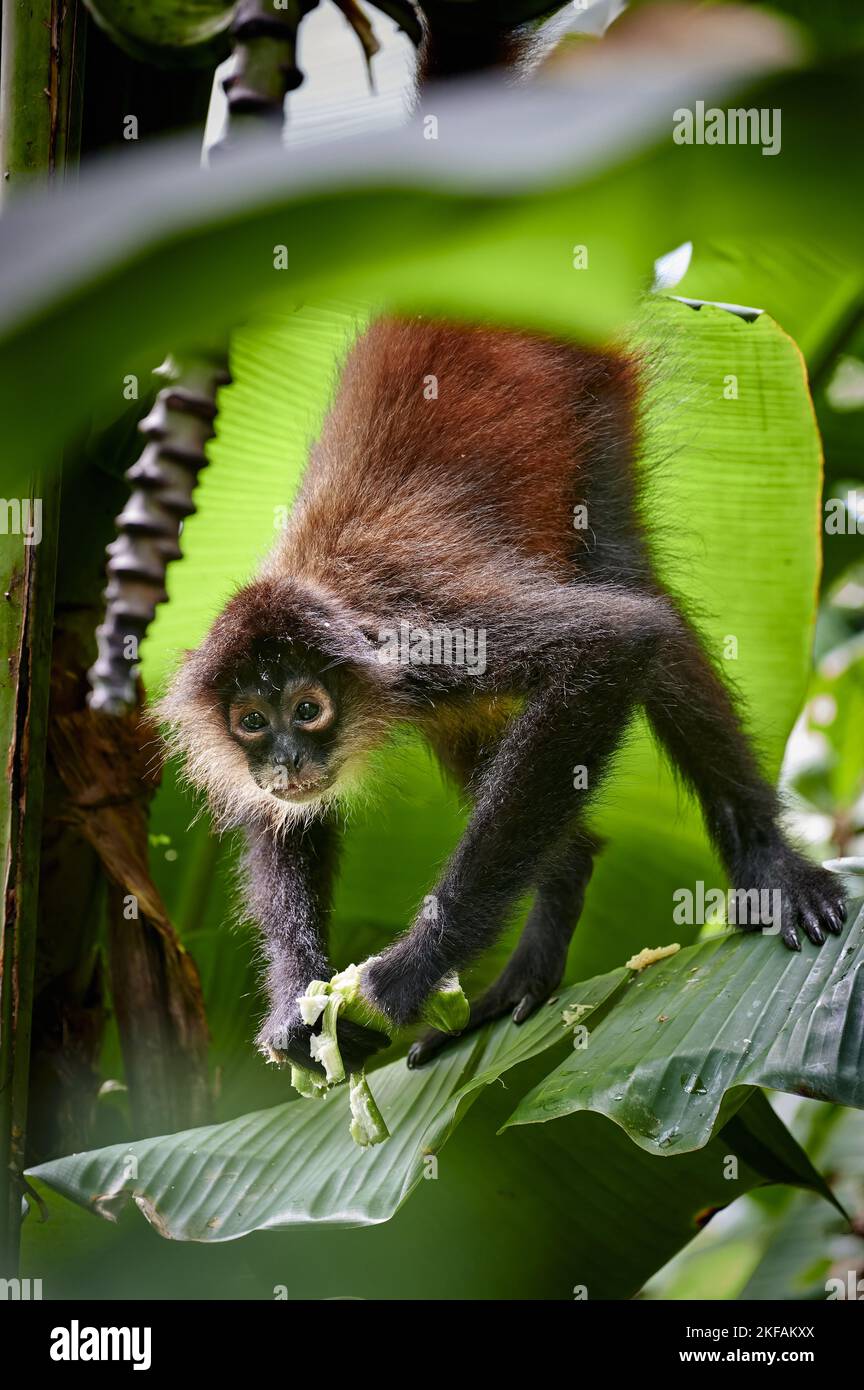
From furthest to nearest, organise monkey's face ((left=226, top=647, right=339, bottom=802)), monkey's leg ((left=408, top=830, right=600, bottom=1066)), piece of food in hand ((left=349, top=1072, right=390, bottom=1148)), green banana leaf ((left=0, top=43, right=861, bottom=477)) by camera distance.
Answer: monkey's leg ((left=408, top=830, right=600, bottom=1066))
monkey's face ((left=226, top=647, right=339, bottom=802))
piece of food in hand ((left=349, top=1072, right=390, bottom=1148))
green banana leaf ((left=0, top=43, right=861, bottom=477))

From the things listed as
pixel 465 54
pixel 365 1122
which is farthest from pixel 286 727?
pixel 465 54

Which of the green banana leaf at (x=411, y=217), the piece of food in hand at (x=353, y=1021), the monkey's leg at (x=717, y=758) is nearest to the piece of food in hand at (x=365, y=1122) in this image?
the piece of food in hand at (x=353, y=1021)

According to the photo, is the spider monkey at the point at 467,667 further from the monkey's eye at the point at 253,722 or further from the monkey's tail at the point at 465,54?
the monkey's tail at the point at 465,54

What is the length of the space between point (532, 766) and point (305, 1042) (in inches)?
36.8

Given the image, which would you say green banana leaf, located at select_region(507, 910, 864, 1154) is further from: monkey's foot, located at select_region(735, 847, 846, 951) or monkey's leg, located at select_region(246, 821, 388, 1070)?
monkey's leg, located at select_region(246, 821, 388, 1070)

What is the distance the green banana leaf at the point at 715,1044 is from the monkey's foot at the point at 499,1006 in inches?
21.0

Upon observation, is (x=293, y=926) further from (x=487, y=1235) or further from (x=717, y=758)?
(x=717, y=758)

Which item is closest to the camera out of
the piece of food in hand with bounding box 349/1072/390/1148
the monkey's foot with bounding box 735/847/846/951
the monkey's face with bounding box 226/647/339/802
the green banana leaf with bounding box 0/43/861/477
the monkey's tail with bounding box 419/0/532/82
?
the green banana leaf with bounding box 0/43/861/477

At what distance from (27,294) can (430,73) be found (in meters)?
2.58

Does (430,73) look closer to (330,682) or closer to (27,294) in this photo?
(330,682)

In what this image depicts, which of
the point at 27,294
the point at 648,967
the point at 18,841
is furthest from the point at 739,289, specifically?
the point at 27,294

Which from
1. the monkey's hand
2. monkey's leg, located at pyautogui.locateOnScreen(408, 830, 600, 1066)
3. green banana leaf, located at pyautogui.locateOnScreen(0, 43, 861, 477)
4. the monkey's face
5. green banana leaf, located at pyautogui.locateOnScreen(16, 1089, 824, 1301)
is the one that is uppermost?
the monkey's face

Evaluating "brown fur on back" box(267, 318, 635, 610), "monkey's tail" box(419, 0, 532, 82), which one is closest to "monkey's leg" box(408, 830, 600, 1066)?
"brown fur on back" box(267, 318, 635, 610)

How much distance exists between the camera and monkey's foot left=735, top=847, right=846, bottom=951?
3.01 meters
